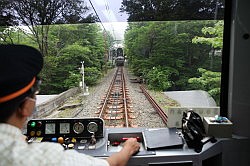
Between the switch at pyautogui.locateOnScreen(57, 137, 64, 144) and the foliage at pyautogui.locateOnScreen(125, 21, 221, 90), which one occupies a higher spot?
the foliage at pyautogui.locateOnScreen(125, 21, 221, 90)

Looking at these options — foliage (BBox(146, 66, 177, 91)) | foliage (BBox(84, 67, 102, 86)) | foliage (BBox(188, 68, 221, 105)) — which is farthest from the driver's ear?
foliage (BBox(188, 68, 221, 105))

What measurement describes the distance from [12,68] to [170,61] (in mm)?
1697

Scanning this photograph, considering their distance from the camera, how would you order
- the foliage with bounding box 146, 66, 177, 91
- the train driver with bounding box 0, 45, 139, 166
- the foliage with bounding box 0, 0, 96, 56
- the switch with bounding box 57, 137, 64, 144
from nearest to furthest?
1. the train driver with bounding box 0, 45, 139, 166
2. the switch with bounding box 57, 137, 64, 144
3. the foliage with bounding box 0, 0, 96, 56
4. the foliage with bounding box 146, 66, 177, 91

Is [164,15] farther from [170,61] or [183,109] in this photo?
[183,109]

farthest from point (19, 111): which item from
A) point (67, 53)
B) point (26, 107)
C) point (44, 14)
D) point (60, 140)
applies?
point (44, 14)

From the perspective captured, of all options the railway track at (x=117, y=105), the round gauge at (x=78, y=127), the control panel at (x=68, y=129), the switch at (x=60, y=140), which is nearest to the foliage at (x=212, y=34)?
the railway track at (x=117, y=105)

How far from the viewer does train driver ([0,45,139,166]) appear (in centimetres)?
71

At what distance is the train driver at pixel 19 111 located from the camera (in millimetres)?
714

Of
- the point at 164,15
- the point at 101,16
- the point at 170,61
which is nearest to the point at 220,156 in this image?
the point at 170,61

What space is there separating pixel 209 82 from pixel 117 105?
0.92 metres

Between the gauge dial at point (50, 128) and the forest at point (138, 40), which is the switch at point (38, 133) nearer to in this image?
the gauge dial at point (50, 128)

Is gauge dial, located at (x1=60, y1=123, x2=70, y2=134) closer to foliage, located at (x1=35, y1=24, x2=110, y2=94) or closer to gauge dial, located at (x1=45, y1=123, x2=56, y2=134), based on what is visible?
gauge dial, located at (x1=45, y1=123, x2=56, y2=134)

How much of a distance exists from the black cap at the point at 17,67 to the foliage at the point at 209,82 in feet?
5.59

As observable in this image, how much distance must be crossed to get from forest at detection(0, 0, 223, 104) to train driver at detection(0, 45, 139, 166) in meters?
1.32
